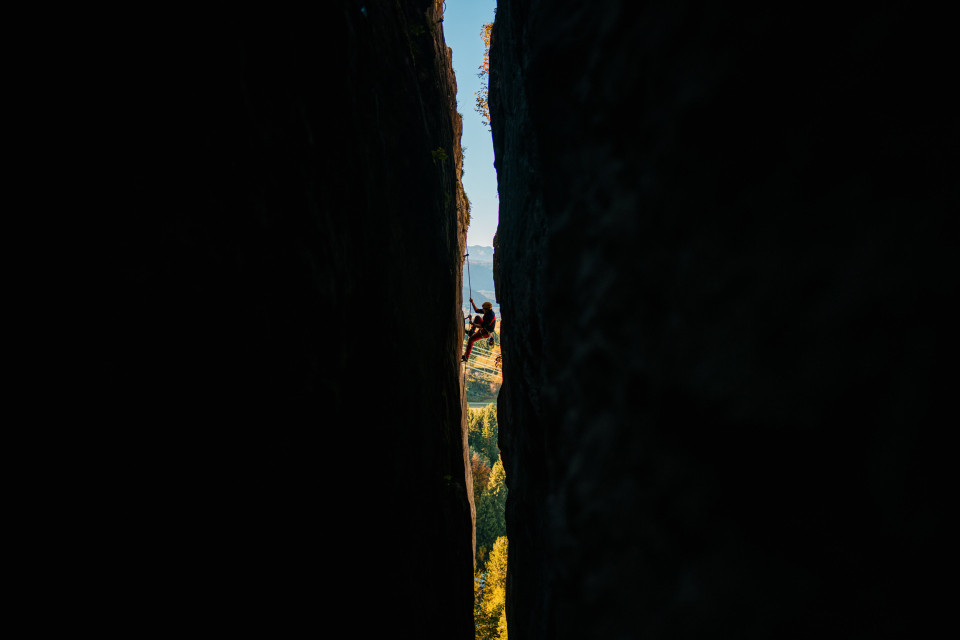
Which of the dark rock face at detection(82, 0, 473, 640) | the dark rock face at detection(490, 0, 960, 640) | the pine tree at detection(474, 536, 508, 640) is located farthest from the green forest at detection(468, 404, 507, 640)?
the dark rock face at detection(490, 0, 960, 640)

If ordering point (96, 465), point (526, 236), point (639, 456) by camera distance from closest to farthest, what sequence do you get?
1. point (639, 456)
2. point (96, 465)
3. point (526, 236)

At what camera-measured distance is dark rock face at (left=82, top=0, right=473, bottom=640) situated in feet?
6.54

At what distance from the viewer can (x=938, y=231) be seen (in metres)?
0.93

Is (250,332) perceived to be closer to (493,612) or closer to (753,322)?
(753,322)

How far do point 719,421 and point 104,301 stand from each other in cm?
298

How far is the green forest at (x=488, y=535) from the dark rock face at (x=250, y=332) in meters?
7.35

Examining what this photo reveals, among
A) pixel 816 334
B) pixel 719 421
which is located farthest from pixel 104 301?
pixel 816 334

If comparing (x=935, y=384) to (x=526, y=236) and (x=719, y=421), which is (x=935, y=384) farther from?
(x=526, y=236)

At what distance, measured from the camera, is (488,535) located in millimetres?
33281

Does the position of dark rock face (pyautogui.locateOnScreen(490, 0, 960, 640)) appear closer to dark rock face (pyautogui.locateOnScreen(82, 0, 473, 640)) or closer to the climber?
dark rock face (pyautogui.locateOnScreen(82, 0, 473, 640))

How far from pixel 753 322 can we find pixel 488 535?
37.7 meters

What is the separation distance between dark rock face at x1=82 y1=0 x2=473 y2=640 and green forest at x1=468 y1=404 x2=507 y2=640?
7.35 m

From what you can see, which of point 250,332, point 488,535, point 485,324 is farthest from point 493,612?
point 250,332

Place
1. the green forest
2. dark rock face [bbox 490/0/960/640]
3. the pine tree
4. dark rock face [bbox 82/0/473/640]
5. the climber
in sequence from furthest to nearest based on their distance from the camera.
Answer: the green forest → the pine tree → the climber → dark rock face [bbox 82/0/473/640] → dark rock face [bbox 490/0/960/640]
